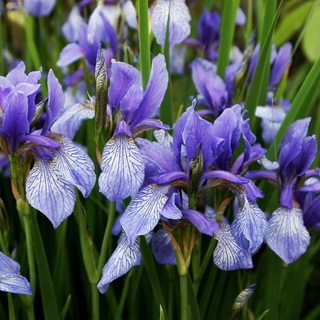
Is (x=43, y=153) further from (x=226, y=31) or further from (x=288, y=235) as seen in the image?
(x=226, y=31)

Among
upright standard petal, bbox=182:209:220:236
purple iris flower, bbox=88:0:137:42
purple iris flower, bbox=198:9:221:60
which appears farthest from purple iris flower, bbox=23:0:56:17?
upright standard petal, bbox=182:209:220:236

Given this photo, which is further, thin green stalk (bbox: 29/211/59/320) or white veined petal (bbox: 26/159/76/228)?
thin green stalk (bbox: 29/211/59/320)

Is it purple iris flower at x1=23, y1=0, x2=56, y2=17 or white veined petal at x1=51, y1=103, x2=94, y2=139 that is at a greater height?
purple iris flower at x1=23, y1=0, x2=56, y2=17

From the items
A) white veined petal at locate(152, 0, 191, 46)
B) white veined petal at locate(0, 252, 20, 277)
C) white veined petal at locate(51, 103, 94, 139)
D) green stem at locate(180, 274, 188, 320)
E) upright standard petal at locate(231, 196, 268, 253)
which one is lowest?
green stem at locate(180, 274, 188, 320)

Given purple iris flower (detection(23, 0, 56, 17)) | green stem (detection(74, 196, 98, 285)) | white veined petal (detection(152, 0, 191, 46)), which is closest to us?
green stem (detection(74, 196, 98, 285))

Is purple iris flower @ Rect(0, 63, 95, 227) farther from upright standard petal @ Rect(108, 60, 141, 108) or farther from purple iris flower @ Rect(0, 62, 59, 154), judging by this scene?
upright standard petal @ Rect(108, 60, 141, 108)

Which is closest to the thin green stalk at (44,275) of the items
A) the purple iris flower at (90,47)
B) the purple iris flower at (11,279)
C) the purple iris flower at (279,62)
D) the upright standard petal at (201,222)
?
the purple iris flower at (11,279)

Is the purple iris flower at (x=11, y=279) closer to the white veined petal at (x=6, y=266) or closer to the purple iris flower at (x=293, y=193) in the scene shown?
the white veined petal at (x=6, y=266)

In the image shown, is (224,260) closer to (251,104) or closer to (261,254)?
(261,254)
